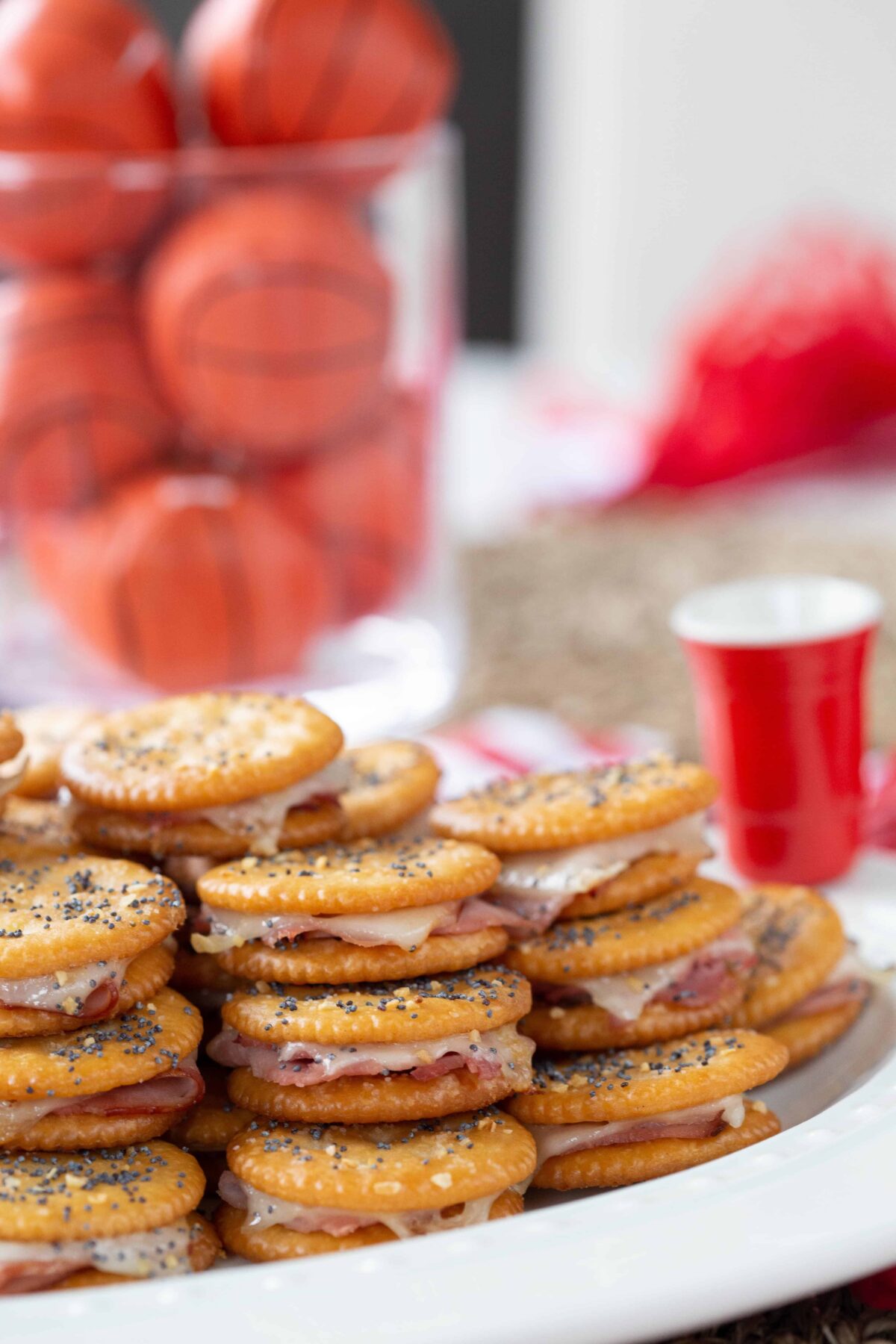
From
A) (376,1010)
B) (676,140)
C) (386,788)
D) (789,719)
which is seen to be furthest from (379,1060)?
(676,140)

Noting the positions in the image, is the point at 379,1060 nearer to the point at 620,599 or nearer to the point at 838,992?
the point at 838,992

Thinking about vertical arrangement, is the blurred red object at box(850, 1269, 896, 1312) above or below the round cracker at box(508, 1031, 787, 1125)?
below

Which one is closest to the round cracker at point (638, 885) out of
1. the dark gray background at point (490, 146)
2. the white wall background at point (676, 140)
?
the white wall background at point (676, 140)

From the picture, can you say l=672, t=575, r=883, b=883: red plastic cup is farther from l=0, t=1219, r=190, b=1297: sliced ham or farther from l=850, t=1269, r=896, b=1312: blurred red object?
l=0, t=1219, r=190, b=1297: sliced ham

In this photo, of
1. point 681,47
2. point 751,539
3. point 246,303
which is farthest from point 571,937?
point 681,47

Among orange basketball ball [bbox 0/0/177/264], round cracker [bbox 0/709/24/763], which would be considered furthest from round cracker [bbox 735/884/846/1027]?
orange basketball ball [bbox 0/0/177/264]

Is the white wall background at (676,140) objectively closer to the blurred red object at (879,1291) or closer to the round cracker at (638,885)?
the round cracker at (638,885)
